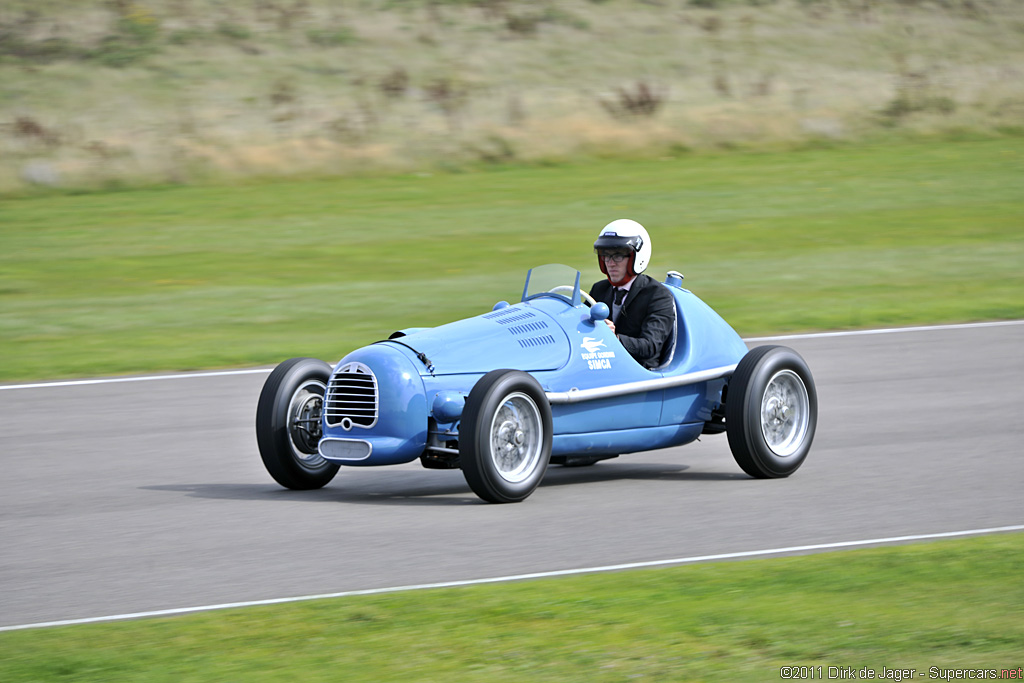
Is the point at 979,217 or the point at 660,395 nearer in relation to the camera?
the point at 660,395

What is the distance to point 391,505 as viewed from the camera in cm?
866

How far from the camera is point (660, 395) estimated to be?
9289mm

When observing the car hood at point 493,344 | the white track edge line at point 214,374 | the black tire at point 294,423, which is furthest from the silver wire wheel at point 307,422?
the white track edge line at point 214,374

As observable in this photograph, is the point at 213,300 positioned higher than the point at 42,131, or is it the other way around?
the point at 42,131

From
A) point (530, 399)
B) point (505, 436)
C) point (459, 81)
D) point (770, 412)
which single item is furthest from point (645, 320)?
point (459, 81)

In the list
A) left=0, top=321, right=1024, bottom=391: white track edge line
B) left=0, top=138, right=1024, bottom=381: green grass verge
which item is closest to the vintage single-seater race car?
left=0, top=321, right=1024, bottom=391: white track edge line

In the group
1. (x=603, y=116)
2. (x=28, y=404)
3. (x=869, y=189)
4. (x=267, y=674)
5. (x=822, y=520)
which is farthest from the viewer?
(x=603, y=116)

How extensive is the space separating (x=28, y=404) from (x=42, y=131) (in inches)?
630

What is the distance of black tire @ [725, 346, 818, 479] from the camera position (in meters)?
9.14

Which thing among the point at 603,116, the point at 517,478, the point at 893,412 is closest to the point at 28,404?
the point at 517,478

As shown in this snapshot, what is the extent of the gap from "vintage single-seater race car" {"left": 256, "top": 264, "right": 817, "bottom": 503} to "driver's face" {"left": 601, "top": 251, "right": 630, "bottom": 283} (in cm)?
24

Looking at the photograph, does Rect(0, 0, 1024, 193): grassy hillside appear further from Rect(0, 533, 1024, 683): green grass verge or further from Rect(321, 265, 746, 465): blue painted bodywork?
Rect(0, 533, 1024, 683): green grass verge

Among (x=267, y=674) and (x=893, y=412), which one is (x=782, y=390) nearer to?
(x=893, y=412)

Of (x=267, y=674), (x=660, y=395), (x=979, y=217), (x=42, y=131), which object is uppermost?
(x=42, y=131)
